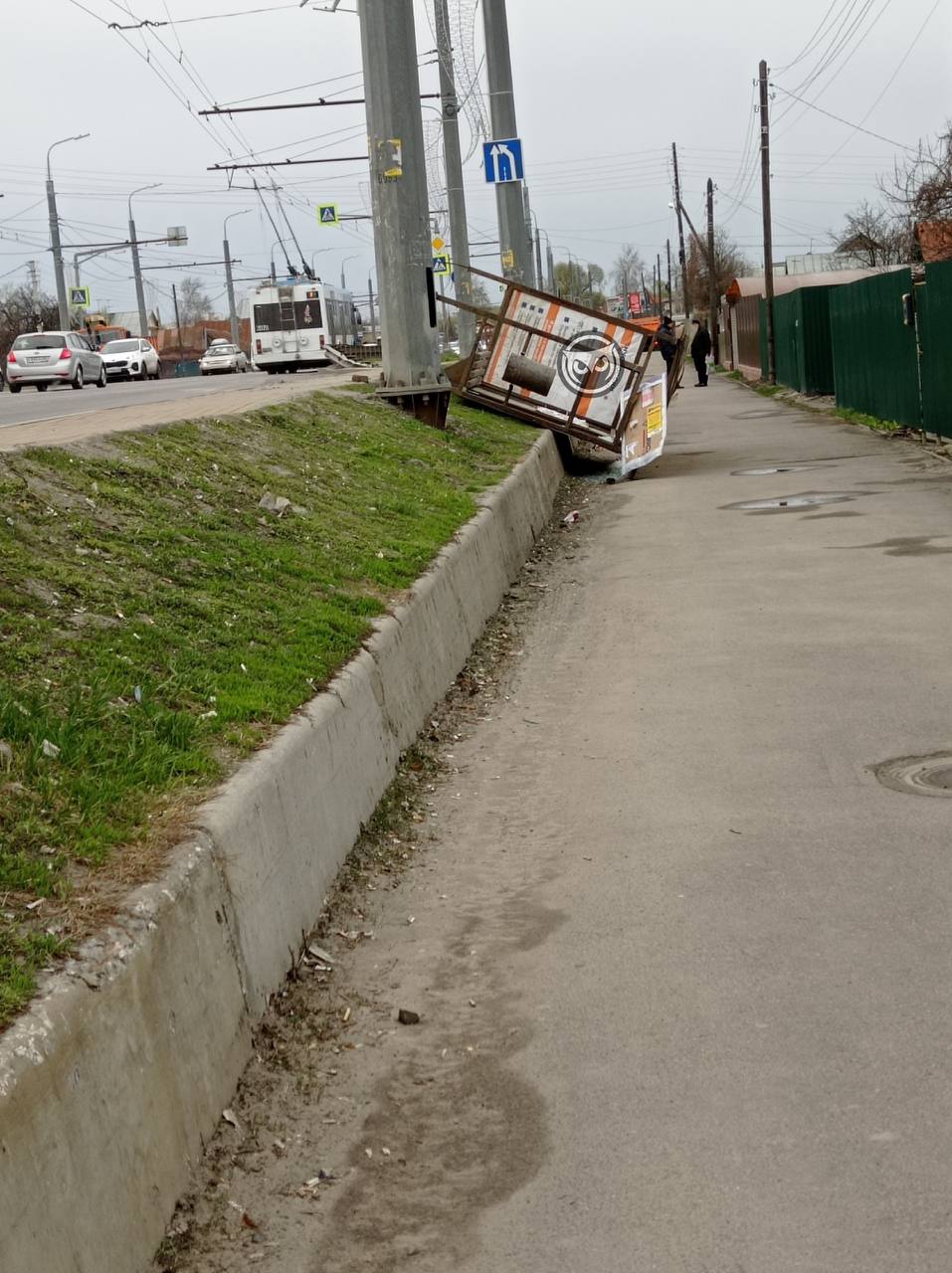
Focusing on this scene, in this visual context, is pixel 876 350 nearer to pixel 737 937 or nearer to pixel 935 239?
pixel 935 239

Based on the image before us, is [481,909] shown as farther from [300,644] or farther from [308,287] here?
[308,287]

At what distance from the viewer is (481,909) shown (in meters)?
5.29

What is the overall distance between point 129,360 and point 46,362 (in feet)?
50.4

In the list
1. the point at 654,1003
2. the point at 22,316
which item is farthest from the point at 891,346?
the point at 22,316

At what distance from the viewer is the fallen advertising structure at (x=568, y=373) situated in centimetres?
1980

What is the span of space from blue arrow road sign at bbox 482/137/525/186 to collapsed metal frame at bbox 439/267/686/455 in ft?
29.4

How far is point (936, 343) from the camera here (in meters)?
20.0

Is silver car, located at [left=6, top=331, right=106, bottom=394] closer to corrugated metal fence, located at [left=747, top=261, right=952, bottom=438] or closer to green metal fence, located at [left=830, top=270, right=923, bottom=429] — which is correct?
corrugated metal fence, located at [left=747, top=261, right=952, bottom=438]

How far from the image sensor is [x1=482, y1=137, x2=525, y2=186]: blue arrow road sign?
1142 inches

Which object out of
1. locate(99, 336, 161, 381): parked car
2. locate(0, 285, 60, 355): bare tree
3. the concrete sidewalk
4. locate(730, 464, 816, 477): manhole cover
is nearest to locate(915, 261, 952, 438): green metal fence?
locate(730, 464, 816, 477): manhole cover

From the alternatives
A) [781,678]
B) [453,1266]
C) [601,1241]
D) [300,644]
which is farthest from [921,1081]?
[781,678]

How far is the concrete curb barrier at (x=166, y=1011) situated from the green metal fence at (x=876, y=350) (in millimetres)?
17536

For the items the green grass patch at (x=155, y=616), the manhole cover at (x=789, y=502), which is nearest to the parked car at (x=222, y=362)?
the manhole cover at (x=789, y=502)

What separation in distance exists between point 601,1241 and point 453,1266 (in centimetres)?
31
